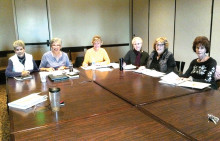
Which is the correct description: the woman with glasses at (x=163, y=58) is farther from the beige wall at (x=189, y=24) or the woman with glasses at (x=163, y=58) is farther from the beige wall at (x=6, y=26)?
the beige wall at (x=6, y=26)

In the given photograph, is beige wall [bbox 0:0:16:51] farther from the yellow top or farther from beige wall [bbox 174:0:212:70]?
beige wall [bbox 174:0:212:70]

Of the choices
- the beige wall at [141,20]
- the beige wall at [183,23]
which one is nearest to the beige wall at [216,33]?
the beige wall at [183,23]

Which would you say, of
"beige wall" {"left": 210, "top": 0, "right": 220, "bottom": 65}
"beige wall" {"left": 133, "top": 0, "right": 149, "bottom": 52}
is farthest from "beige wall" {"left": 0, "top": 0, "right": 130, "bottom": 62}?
"beige wall" {"left": 210, "top": 0, "right": 220, "bottom": 65}

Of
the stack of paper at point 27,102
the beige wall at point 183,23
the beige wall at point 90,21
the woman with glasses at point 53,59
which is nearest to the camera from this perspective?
the stack of paper at point 27,102

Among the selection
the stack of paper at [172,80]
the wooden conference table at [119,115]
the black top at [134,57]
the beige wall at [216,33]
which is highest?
the beige wall at [216,33]

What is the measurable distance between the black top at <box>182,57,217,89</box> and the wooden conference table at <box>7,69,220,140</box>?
0.60m

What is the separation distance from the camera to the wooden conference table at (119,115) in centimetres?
104

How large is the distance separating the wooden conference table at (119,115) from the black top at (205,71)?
0.60m

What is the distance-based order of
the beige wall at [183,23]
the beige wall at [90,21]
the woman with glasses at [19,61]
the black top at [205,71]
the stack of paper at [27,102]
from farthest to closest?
the beige wall at [90,21]
the beige wall at [183,23]
the woman with glasses at [19,61]
the black top at [205,71]
the stack of paper at [27,102]

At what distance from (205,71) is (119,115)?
151cm

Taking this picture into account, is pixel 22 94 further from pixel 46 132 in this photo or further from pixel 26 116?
pixel 46 132

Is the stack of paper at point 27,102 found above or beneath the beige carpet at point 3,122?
above

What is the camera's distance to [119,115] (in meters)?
1.28

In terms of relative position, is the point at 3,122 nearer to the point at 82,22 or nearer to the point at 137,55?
the point at 137,55
